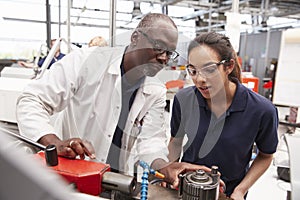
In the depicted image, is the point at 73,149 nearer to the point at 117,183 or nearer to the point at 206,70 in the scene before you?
the point at 117,183

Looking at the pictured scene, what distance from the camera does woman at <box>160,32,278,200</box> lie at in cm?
107

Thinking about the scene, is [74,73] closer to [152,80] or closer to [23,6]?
[152,80]

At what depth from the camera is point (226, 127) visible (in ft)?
3.59

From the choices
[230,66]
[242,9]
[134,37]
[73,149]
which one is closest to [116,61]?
[134,37]

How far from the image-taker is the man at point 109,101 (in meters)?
0.97

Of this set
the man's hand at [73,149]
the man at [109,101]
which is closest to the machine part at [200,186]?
the man's hand at [73,149]

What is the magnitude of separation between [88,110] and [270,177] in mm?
1429

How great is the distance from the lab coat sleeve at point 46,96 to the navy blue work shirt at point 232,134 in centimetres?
52

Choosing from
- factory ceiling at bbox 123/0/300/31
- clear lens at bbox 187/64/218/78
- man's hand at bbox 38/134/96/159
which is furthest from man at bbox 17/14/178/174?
factory ceiling at bbox 123/0/300/31

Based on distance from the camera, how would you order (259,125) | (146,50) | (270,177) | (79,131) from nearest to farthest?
(146,50) < (259,125) < (79,131) < (270,177)

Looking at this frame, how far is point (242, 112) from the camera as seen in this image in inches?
42.8

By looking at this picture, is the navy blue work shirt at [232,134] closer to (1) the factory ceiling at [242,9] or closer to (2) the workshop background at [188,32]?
(2) the workshop background at [188,32]

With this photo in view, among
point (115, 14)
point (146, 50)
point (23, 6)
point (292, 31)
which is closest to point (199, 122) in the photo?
point (146, 50)

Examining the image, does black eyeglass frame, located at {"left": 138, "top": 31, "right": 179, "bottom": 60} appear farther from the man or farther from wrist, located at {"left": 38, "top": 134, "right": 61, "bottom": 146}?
wrist, located at {"left": 38, "top": 134, "right": 61, "bottom": 146}
